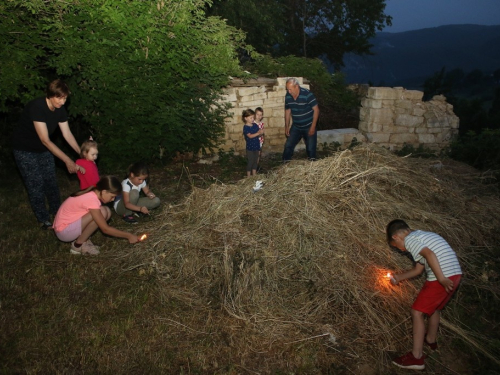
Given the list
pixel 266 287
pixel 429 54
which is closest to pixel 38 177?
pixel 266 287

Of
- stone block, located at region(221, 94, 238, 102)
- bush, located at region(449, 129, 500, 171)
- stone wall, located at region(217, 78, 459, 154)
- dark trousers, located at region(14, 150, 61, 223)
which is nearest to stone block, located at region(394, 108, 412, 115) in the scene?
stone wall, located at region(217, 78, 459, 154)

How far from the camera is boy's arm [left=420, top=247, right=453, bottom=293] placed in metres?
3.17

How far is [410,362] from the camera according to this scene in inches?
130

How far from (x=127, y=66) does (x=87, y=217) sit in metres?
3.38

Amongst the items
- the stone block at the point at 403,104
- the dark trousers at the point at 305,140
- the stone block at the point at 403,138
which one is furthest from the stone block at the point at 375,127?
the dark trousers at the point at 305,140

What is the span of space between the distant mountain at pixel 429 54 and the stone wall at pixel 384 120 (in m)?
123

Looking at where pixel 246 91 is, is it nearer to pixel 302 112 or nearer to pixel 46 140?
pixel 302 112

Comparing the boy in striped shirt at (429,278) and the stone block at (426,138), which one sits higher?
the boy in striped shirt at (429,278)

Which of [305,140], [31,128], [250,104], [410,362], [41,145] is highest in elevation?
[31,128]

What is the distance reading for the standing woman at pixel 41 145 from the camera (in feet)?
16.0

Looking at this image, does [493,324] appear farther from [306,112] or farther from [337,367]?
[306,112]

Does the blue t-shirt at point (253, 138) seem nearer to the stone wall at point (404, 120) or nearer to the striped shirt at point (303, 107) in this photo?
the striped shirt at point (303, 107)

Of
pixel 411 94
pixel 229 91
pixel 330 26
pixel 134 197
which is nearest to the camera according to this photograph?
pixel 134 197

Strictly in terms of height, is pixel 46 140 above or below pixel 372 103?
above
